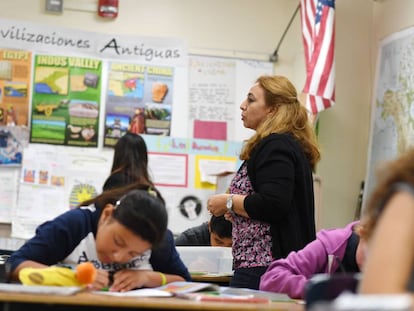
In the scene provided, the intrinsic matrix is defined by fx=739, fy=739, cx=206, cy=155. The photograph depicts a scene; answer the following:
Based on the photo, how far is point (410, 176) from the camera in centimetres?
129

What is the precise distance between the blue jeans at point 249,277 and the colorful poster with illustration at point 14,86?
2465 mm

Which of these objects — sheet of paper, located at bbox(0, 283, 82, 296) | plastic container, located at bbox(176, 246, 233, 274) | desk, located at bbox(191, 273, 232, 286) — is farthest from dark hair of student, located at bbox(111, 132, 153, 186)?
sheet of paper, located at bbox(0, 283, 82, 296)

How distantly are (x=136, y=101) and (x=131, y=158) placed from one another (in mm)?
1253

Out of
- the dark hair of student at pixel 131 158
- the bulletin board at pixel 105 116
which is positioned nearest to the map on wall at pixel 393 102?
the bulletin board at pixel 105 116

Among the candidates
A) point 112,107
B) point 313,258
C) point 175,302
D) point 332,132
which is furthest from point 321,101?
point 175,302

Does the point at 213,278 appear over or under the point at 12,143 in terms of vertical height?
under

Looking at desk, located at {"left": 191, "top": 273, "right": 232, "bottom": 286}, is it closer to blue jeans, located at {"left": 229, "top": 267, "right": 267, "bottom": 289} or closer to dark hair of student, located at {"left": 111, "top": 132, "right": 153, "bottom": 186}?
blue jeans, located at {"left": 229, "top": 267, "right": 267, "bottom": 289}

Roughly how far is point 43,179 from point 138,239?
2.72m

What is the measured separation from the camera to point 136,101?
15.5 feet

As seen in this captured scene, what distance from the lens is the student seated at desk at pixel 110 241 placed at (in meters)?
1.96

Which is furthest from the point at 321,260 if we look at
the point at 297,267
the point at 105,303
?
the point at 105,303

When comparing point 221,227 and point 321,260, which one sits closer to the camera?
point 321,260

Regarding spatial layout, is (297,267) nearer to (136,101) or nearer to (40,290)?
(40,290)

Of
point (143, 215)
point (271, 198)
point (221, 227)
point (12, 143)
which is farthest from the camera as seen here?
point (12, 143)
